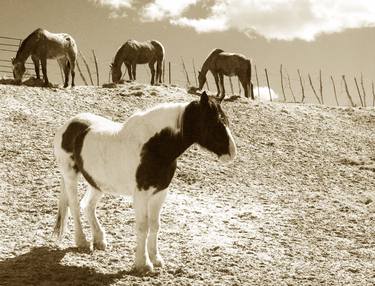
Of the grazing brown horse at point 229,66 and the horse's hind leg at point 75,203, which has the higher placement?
the grazing brown horse at point 229,66

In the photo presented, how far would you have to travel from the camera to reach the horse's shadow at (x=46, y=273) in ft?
17.1

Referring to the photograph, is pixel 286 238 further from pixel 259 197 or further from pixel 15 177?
pixel 15 177

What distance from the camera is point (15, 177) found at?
30.8 ft

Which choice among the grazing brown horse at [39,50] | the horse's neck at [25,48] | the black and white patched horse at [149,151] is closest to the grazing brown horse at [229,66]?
the grazing brown horse at [39,50]

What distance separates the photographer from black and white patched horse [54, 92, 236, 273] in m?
5.25

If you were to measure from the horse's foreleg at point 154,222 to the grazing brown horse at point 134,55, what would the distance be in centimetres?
1320

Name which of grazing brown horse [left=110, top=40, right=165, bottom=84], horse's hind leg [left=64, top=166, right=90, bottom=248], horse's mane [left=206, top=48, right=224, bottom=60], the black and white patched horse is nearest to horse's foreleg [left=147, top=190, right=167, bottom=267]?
the black and white patched horse

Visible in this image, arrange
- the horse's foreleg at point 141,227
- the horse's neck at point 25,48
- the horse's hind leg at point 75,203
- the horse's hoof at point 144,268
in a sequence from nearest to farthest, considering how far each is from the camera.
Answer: the horse's foreleg at point 141,227, the horse's hoof at point 144,268, the horse's hind leg at point 75,203, the horse's neck at point 25,48

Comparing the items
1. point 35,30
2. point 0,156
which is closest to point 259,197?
point 0,156

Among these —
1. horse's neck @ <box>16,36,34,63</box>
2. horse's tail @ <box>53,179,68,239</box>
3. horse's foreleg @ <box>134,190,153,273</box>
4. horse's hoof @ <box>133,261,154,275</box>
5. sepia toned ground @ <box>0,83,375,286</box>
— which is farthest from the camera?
horse's neck @ <box>16,36,34,63</box>

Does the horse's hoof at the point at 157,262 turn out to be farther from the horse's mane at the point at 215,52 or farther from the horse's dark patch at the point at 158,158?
the horse's mane at the point at 215,52

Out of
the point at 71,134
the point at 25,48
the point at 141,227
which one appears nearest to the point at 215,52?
the point at 25,48

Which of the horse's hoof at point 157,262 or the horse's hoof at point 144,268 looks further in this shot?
the horse's hoof at point 157,262

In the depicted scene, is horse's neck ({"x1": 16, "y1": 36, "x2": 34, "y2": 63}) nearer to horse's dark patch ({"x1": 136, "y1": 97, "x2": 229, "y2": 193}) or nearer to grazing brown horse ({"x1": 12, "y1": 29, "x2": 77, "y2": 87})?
grazing brown horse ({"x1": 12, "y1": 29, "x2": 77, "y2": 87})
